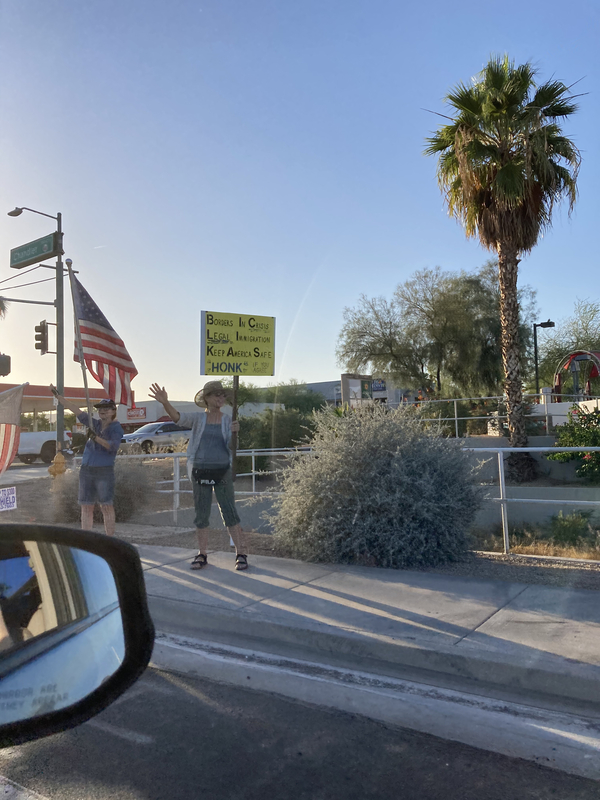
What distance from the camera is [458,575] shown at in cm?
627

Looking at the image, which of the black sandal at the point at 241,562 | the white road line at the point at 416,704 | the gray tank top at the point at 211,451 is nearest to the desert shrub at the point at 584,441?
the black sandal at the point at 241,562

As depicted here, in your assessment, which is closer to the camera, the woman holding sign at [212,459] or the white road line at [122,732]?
the white road line at [122,732]

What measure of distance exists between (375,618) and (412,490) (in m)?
1.97

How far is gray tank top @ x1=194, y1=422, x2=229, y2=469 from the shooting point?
6.41 m

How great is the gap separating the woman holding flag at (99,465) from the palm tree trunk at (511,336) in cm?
1064

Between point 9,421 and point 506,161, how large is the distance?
11887 mm

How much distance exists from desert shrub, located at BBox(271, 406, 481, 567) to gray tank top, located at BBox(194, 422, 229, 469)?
112 centimetres

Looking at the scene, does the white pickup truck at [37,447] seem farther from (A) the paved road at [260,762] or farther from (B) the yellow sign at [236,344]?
(A) the paved road at [260,762]

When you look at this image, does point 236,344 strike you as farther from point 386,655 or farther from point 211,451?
point 386,655

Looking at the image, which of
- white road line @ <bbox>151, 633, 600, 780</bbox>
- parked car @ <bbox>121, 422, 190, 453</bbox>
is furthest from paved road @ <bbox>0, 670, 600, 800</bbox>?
parked car @ <bbox>121, 422, 190, 453</bbox>

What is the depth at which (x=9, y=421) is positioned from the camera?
6355 mm

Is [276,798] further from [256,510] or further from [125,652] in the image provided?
[256,510]

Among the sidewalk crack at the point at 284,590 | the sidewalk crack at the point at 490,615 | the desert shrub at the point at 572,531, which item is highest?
the sidewalk crack at the point at 490,615

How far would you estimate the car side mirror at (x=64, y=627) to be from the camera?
5.59ft
